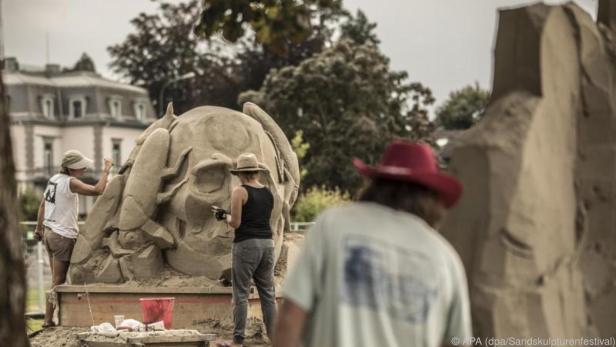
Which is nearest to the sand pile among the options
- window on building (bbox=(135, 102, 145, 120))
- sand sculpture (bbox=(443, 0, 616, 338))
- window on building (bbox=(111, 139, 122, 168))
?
sand sculpture (bbox=(443, 0, 616, 338))

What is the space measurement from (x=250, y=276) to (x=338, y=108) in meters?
45.9

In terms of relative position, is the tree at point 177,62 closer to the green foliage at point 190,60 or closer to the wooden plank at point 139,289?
the green foliage at point 190,60

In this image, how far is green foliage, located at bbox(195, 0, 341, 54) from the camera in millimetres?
11641

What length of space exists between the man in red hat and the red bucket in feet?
27.1

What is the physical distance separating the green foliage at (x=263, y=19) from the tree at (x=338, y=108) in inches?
1767

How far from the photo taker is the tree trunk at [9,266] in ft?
30.2

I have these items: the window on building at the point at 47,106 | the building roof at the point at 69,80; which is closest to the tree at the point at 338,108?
the building roof at the point at 69,80

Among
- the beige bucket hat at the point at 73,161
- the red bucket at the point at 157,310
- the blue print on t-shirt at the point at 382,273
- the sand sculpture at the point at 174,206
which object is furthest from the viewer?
the sand sculpture at the point at 174,206

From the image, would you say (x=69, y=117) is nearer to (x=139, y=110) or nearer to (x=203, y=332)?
(x=139, y=110)

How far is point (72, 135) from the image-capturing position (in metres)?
93.1

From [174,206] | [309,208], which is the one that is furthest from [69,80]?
[174,206]

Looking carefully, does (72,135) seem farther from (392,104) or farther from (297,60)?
(392,104)

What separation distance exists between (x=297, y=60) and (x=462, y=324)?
61757 millimetres

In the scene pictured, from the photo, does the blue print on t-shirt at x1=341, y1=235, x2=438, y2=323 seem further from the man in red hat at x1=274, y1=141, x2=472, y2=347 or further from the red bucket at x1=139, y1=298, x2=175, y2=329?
the red bucket at x1=139, y1=298, x2=175, y2=329
